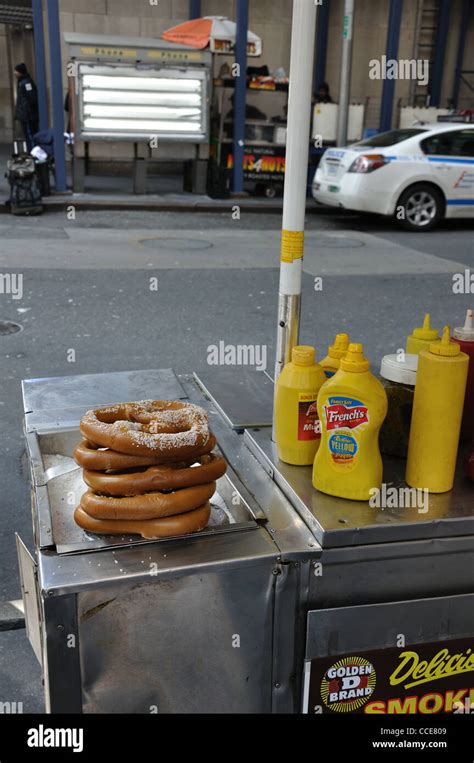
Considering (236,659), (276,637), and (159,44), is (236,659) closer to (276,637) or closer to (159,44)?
(276,637)

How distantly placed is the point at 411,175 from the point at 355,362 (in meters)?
11.8

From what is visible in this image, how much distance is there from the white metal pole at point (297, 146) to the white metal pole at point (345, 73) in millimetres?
14075

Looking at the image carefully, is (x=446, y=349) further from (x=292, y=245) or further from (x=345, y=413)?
(x=292, y=245)

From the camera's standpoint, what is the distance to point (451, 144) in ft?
44.1

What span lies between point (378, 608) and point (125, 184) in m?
16.6

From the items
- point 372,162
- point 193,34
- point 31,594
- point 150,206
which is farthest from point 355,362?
point 193,34

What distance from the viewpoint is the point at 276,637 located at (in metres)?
2.00

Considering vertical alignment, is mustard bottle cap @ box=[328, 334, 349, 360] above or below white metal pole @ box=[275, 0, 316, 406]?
below

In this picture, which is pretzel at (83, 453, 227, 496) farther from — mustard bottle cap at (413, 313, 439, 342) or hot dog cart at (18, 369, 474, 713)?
mustard bottle cap at (413, 313, 439, 342)

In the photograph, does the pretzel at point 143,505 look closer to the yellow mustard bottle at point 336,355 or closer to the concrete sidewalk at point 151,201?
the yellow mustard bottle at point 336,355

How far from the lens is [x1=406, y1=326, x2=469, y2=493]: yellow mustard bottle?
201cm

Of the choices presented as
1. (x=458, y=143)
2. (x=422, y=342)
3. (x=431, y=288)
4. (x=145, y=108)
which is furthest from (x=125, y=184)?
(x=422, y=342)

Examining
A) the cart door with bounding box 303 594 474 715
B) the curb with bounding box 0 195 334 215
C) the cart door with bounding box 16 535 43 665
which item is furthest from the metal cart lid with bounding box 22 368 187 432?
the curb with bounding box 0 195 334 215

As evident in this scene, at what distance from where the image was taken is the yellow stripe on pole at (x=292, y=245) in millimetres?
2326
